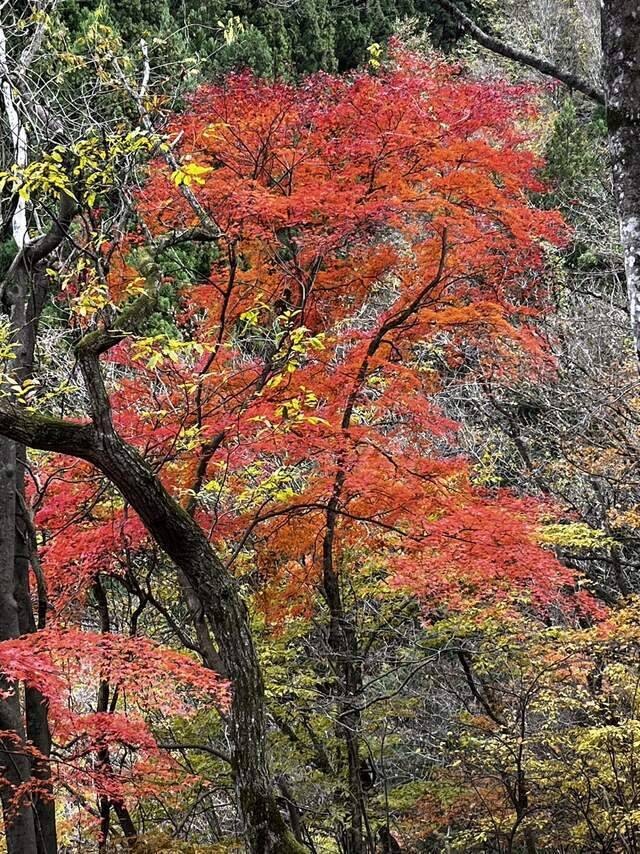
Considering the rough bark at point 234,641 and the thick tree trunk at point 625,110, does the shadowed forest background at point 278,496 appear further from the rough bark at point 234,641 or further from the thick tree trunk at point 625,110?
the thick tree trunk at point 625,110

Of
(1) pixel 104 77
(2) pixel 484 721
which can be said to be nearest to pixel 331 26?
(1) pixel 104 77

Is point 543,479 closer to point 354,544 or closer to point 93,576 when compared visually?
point 354,544

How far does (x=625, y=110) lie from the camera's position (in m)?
1.85

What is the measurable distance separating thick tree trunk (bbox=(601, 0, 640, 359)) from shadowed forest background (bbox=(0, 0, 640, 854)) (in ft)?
8.67

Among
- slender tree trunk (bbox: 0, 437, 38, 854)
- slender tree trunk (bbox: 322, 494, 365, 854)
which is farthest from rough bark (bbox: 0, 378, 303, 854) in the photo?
slender tree trunk (bbox: 322, 494, 365, 854)

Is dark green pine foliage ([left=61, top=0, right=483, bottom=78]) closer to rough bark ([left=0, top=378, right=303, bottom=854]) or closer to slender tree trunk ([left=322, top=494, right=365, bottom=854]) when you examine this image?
slender tree trunk ([left=322, top=494, right=365, bottom=854])

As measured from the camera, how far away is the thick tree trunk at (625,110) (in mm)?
1845

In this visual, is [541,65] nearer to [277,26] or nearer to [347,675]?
[347,675]

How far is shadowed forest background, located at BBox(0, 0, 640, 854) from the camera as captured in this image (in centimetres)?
470

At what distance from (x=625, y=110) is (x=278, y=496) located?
150 inches

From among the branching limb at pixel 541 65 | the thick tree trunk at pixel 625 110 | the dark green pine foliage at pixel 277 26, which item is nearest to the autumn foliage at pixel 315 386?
the branching limb at pixel 541 65

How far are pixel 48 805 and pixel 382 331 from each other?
4.79m

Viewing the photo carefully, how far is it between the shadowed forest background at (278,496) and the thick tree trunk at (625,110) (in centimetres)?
264

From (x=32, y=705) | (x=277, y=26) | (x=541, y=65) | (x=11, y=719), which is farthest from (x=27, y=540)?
(x=277, y=26)
